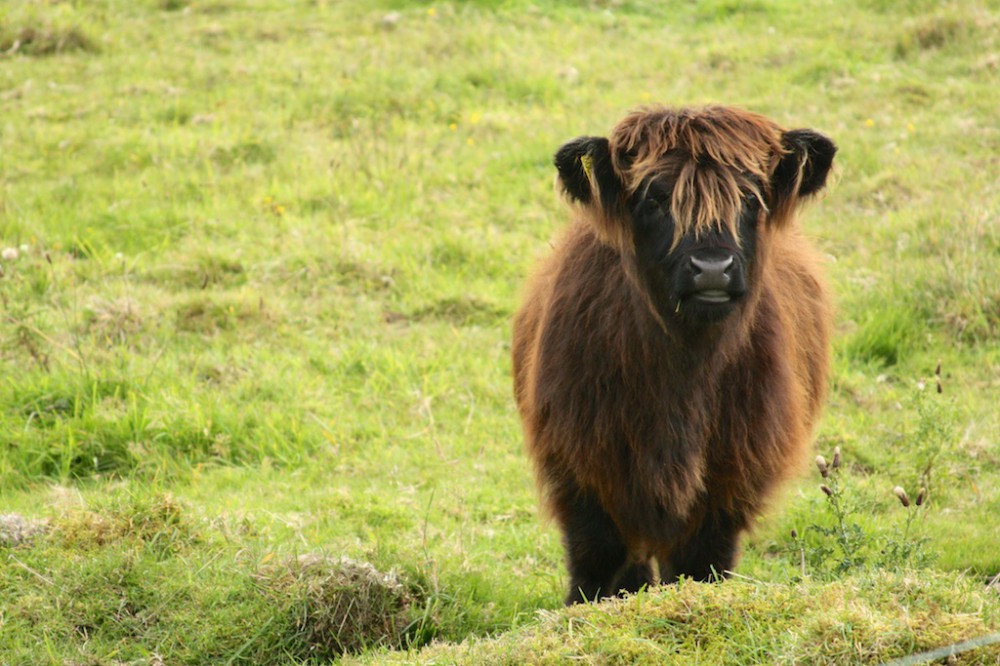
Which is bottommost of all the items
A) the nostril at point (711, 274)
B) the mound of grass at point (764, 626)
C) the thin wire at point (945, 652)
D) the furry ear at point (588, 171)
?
the mound of grass at point (764, 626)

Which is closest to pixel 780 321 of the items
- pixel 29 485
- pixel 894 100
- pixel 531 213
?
pixel 29 485

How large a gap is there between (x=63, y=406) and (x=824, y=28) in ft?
29.5

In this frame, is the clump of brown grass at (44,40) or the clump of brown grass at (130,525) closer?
the clump of brown grass at (130,525)

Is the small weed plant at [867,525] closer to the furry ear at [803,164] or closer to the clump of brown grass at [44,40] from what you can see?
the furry ear at [803,164]

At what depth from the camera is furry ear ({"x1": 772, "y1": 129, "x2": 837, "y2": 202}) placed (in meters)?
4.55

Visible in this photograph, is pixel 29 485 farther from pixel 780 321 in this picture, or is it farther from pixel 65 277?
pixel 780 321

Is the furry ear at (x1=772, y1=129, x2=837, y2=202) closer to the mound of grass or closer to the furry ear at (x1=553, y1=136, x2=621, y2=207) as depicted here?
the furry ear at (x1=553, y1=136, x2=621, y2=207)

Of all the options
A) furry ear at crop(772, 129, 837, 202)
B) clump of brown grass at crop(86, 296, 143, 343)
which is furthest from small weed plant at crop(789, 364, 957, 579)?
clump of brown grass at crop(86, 296, 143, 343)

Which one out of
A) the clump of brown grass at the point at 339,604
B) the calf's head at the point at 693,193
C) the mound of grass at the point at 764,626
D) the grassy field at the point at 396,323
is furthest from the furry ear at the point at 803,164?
the clump of brown grass at the point at 339,604

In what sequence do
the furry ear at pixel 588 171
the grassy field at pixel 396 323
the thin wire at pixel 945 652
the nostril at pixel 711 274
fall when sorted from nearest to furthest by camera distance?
the thin wire at pixel 945 652 < the nostril at pixel 711 274 < the furry ear at pixel 588 171 < the grassy field at pixel 396 323

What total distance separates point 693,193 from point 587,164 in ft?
1.53

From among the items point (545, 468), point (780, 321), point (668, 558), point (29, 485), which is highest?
point (780, 321)

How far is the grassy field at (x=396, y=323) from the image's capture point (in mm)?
4648

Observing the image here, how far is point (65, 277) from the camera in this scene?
26.5ft
